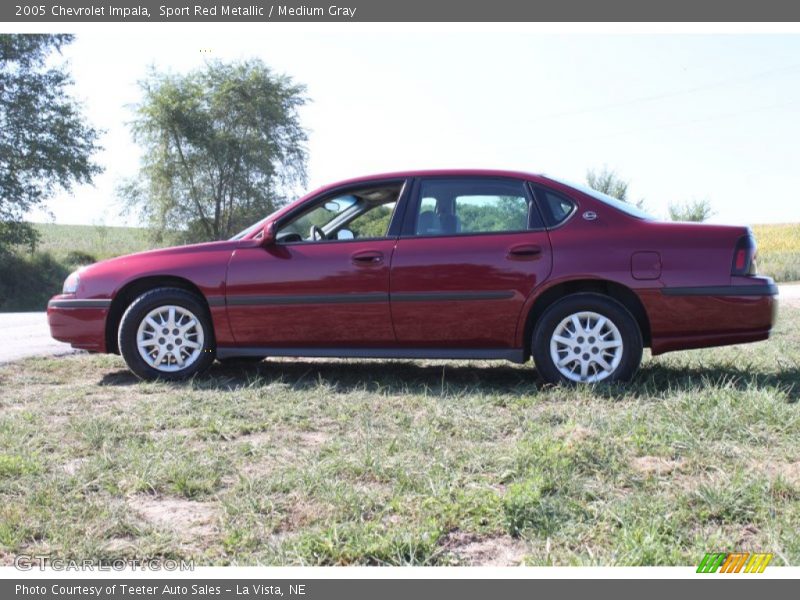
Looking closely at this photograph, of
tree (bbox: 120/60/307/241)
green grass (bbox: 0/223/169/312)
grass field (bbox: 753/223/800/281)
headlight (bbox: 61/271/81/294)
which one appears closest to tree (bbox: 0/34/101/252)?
green grass (bbox: 0/223/169/312)

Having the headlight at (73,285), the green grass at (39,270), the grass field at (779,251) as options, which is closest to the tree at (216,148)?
the green grass at (39,270)

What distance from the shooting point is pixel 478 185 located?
17.8 ft

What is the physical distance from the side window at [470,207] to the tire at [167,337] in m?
1.85

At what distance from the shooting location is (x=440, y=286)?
17.0ft

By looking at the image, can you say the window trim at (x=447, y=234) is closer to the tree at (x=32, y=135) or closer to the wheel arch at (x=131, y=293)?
the wheel arch at (x=131, y=293)

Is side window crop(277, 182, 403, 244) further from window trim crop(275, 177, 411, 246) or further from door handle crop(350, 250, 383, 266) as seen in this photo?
door handle crop(350, 250, 383, 266)

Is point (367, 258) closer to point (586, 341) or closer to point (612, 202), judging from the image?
point (586, 341)

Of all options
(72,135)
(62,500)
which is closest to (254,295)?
(62,500)

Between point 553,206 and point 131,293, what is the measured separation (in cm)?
338

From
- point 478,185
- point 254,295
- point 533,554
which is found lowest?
point 533,554

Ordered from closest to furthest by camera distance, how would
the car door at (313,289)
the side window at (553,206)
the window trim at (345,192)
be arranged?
the side window at (553,206), the car door at (313,289), the window trim at (345,192)

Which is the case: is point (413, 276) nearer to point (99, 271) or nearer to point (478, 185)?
point (478, 185)

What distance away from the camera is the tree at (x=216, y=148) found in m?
33.7

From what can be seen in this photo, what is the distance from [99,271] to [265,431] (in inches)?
102
